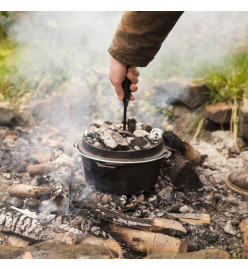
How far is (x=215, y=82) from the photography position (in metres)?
3.82

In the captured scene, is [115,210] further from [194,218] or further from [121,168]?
[194,218]

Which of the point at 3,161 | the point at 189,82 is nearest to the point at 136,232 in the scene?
the point at 3,161

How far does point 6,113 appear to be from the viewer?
3609mm

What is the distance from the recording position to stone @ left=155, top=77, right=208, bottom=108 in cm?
384

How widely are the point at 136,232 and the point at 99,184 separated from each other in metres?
0.55

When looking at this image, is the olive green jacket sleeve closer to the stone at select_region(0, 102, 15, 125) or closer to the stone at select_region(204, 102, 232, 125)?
the stone at select_region(204, 102, 232, 125)

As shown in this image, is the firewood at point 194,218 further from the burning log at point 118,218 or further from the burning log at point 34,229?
the burning log at point 34,229

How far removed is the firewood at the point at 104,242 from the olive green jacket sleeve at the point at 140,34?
1.22m

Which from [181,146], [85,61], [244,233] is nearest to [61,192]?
[181,146]

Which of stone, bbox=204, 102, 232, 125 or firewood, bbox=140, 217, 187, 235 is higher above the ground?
stone, bbox=204, 102, 232, 125

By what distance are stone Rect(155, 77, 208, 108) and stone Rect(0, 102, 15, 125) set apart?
1948mm

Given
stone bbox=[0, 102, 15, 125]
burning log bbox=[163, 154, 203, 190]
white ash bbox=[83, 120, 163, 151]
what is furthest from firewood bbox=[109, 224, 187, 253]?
stone bbox=[0, 102, 15, 125]

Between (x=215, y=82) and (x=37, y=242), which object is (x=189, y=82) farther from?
(x=37, y=242)

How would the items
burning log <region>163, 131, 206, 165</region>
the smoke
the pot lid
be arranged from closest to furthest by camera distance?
the pot lid, burning log <region>163, 131, 206, 165</region>, the smoke
